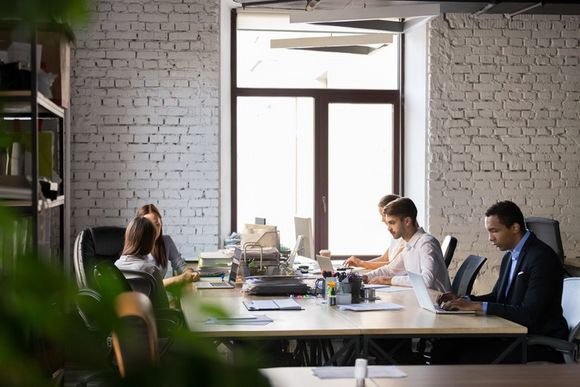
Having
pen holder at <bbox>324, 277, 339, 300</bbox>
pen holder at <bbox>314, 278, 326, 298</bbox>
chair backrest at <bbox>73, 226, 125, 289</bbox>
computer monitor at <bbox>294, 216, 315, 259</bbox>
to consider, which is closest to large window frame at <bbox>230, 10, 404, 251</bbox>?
computer monitor at <bbox>294, 216, 315, 259</bbox>

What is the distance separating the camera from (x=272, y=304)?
462 cm

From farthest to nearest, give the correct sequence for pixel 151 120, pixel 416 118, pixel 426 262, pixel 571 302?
pixel 416 118 < pixel 151 120 < pixel 426 262 < pixel 571 302

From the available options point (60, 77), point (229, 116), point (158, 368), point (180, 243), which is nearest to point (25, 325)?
point (158, 368)

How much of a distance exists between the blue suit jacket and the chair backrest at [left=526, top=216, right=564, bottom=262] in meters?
3.11

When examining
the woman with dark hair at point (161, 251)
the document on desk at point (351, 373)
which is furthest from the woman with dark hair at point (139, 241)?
the document on desk at point (351, 373)

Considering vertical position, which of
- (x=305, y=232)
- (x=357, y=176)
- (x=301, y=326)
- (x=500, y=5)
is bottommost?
(x=301, y=326)

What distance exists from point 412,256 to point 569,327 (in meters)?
1.45

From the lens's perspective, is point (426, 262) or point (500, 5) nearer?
point (426, 262)

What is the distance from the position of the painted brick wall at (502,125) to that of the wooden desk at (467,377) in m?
5.01

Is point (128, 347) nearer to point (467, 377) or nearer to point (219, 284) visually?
point (467, 377)

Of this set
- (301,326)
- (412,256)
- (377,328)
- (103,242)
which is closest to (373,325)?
(377,328)

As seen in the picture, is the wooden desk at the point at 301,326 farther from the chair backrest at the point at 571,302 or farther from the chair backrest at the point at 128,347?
the chair backrest at the point at 128,347

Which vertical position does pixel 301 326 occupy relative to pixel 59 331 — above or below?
below

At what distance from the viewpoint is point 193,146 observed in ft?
25.5
